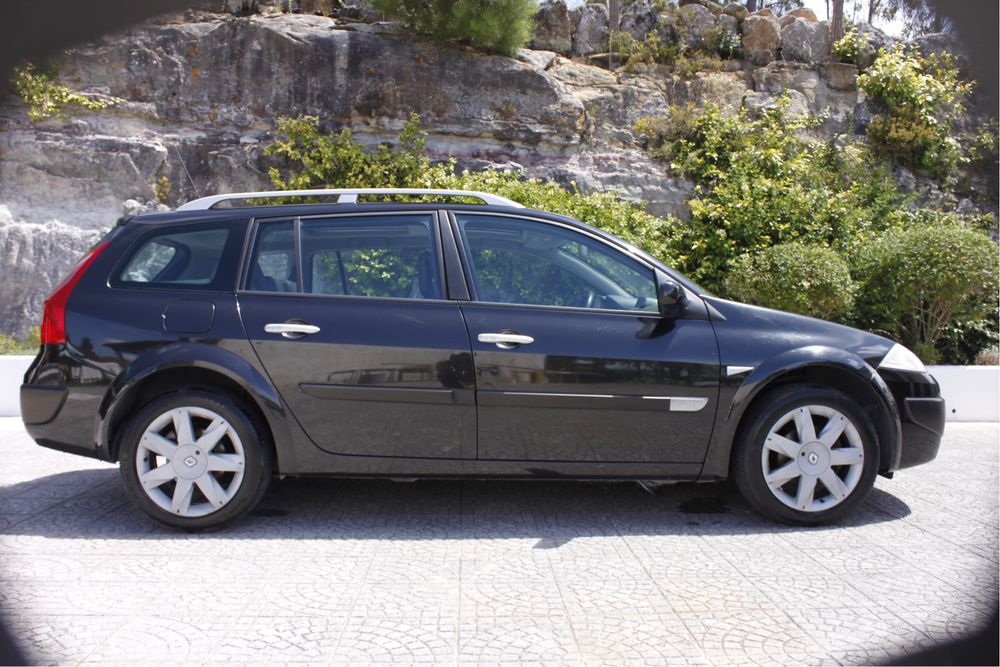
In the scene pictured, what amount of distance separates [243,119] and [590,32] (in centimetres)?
579

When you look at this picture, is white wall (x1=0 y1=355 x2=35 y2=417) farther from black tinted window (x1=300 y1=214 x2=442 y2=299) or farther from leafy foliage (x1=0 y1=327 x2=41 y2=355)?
black tinted window (x1=300 y1=214 x2=442 y2=299)

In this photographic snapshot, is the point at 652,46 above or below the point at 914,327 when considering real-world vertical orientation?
above

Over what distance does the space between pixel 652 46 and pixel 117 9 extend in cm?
844

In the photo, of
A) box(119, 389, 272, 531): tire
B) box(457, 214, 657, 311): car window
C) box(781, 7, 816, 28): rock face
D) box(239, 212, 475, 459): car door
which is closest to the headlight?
box(457, 214, 657, 311): car window

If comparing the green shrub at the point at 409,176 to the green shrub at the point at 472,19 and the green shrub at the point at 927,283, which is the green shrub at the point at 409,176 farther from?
the green shrub at the point at 927,283

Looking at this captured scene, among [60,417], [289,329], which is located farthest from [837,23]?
[60,417]

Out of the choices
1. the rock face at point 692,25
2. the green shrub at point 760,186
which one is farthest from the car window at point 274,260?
the rock face at point 692,25

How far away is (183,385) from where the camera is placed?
421cm

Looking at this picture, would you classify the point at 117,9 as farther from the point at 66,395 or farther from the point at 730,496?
the point at 730,496

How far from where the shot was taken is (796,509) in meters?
4.27

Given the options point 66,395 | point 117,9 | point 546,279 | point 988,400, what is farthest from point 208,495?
point 988,400

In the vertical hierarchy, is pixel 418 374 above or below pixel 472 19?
below

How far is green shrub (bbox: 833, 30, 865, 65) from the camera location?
493 inches

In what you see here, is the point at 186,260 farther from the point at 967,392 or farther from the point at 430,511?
the point at 967,392
